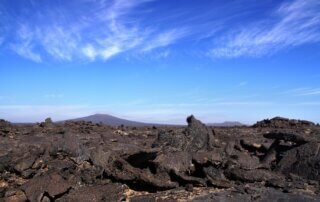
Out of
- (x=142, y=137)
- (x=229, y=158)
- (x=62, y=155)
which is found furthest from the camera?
(x=142, y=137)

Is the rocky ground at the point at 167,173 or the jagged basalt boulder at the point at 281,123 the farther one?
the jagged basalt boulder at the point at 281,123

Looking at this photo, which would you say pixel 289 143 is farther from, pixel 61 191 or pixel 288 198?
pixel 61 191

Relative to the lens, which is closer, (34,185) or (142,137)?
(34,185)

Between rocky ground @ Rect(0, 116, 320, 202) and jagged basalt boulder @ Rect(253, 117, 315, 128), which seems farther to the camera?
jagged basalt boulder @ Rect(253, 117, 315, 128)

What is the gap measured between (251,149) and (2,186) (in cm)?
798

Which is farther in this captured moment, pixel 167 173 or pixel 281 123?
pixel 281 123

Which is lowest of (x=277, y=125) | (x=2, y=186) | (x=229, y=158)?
(x=2, y=186)

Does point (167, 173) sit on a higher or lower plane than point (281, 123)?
lower

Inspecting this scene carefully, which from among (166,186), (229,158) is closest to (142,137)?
(229,158)

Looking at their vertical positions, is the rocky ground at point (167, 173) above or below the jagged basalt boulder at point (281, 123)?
below

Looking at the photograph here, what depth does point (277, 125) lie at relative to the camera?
26.9m

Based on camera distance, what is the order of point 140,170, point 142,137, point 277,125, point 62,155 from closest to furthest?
point 140,170
point 62,155
point 142,137
point 277,125

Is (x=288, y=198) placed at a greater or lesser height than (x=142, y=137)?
lesser

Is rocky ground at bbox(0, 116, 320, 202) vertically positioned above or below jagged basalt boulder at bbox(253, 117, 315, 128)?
below
